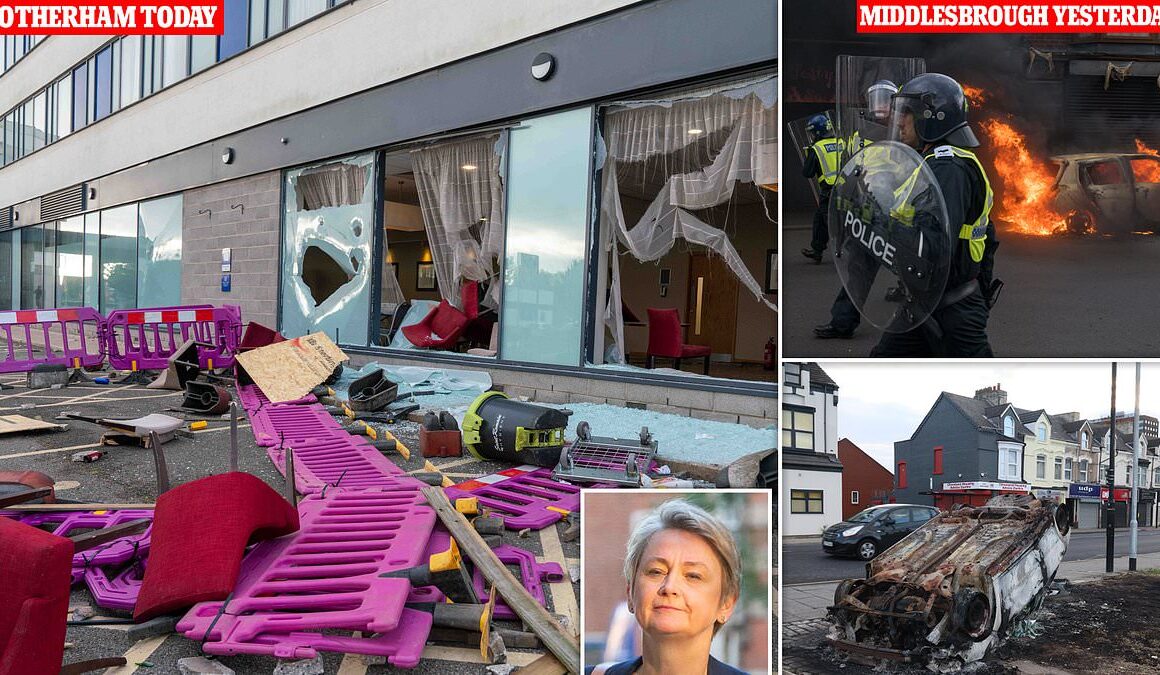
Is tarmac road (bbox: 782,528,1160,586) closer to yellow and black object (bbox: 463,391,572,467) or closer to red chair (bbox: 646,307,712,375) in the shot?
yellow and black object (bbox: 463,391,572,467)

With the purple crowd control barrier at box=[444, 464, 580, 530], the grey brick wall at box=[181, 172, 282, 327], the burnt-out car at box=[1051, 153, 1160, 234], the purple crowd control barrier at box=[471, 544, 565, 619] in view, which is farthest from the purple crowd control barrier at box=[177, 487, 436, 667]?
the grey brick wall at box=[181, 172, 282, 327]

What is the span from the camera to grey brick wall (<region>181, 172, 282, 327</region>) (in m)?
10.5

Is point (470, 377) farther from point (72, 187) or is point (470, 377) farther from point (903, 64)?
point (72, 187)

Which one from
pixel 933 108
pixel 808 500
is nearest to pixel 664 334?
pixel 933 108

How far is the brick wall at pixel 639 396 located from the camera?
Answer: 17.6 feet

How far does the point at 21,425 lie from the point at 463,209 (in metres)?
4.44

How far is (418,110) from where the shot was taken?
8055mm

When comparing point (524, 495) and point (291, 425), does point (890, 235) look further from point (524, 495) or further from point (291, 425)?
point (291, 425)

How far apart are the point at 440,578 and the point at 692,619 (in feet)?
4.55

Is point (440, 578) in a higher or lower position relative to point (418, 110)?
lower

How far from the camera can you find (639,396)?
604 cm

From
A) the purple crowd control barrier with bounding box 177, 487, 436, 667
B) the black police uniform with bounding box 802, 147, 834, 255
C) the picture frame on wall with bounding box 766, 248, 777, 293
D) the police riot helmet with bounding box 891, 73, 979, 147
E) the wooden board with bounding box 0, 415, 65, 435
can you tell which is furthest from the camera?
the picture frame on wall with bounding box 766, 248, 777, 293

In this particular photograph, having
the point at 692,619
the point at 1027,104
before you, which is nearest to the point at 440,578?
the point at 692,619

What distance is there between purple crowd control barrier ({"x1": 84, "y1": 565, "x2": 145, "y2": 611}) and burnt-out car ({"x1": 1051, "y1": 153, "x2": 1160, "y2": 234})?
16.2ft
